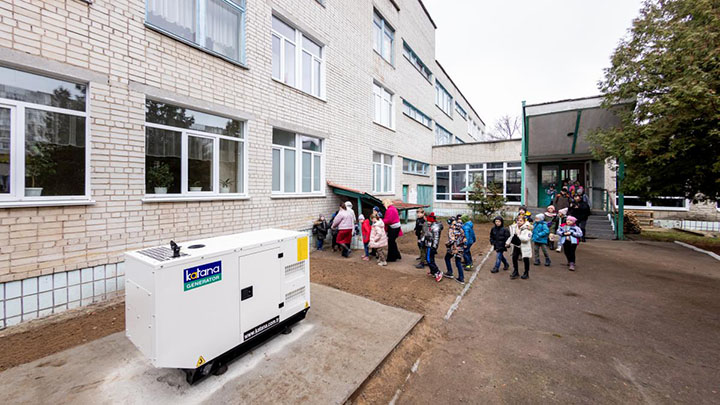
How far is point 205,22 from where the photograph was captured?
650 centimetres

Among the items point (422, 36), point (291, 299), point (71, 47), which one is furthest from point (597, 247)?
point (422, 36)

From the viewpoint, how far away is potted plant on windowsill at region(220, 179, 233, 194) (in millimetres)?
6857

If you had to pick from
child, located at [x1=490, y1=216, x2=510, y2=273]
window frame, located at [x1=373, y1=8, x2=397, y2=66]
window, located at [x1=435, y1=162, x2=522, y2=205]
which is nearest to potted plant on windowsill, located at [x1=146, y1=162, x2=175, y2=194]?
child, located at [x1=490, y1=216, x2=510, y2=273]

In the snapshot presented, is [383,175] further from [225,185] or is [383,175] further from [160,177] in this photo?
[160,177]

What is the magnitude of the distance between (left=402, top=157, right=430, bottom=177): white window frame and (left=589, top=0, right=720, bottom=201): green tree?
873 cm

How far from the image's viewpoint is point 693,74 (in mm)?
7254

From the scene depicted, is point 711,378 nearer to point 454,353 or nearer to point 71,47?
point 454,353

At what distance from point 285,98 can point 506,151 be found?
1510 centimetres

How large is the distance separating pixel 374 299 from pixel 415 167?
14.0m

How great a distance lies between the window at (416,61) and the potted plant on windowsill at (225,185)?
14092 mm

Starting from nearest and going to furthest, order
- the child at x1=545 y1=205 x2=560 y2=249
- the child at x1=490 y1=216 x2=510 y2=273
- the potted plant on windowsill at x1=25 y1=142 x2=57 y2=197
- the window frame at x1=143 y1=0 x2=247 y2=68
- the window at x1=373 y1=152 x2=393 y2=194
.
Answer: the potted plant on windowsill at x1=25 y1=142 x2=57 y2=197 → the window frame at x1=143 y1=0 x2=247 y2=68 → the child at x1=490 y1=216 x2=510 y2=273 → the child at x1=545 y1=205 x2=560 y2=249 → the window at x1=373 y1=152 x2=393 y2=194

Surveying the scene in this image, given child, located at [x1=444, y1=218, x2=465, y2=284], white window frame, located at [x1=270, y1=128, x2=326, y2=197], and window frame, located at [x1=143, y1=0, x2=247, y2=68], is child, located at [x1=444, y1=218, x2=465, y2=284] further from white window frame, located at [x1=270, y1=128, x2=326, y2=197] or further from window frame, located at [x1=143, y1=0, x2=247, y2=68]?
window frame, located at [x1=143, y1=0, x2=247, y2=68]

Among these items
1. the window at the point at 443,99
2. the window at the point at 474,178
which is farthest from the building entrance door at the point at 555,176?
the window at the point at 443,99

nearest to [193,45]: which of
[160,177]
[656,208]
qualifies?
[160,177]
